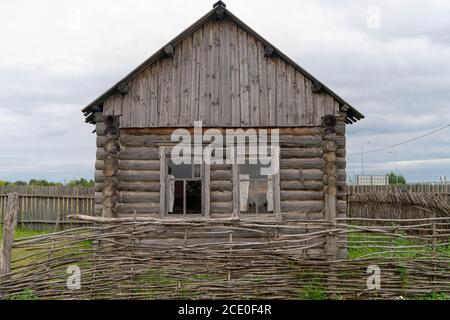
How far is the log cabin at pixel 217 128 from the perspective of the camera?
11.3m

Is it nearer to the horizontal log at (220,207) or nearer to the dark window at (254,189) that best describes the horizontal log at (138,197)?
the horizontal log at (220,207)

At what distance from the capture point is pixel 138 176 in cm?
1138

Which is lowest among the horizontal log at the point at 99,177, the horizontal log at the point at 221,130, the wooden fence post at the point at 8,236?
the wooden fence post at the point at 8,236

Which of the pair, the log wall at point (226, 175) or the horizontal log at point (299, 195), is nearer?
the log wall at point (226, 175)

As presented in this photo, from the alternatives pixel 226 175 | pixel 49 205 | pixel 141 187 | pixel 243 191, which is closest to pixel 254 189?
pixel 243 191

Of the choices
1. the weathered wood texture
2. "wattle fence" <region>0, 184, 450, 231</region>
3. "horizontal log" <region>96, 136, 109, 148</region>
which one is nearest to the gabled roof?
"horizontal log" <region>96, 136, 109, 148</region>

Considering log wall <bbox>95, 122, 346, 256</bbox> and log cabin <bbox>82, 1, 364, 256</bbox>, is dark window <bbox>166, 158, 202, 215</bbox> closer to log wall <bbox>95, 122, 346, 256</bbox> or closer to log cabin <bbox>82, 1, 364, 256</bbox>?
log cabin <bbox>82, 1, 364, 256</bbox>

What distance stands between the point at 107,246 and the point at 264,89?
603 cm

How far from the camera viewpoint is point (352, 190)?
21.4 metres

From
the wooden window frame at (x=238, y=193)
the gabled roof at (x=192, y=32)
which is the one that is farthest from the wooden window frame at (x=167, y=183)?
the gabled roof at (x=192, y=32)

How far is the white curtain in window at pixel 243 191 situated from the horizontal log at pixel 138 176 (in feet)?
6.78

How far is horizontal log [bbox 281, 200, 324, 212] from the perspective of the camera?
37.4 ft

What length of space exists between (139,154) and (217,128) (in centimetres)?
204
